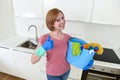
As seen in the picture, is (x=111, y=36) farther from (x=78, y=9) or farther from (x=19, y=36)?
(x=19, y=36)

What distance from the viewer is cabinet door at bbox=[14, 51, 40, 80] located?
189cm

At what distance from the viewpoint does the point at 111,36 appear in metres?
1.90

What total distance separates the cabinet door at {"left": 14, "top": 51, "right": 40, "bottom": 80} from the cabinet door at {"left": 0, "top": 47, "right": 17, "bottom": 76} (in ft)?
0.37

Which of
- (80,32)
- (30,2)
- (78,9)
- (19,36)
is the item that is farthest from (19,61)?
(78,9)

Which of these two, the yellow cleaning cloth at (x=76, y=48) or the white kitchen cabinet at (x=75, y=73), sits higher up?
the yellow cleaning cloth at (x=76, y=48)

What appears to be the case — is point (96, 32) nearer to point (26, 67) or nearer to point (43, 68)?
point (43, 68)

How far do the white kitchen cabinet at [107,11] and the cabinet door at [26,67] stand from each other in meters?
1.24

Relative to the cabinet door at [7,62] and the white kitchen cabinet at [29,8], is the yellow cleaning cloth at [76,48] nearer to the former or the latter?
the white kitchen cabinet at [29,8]

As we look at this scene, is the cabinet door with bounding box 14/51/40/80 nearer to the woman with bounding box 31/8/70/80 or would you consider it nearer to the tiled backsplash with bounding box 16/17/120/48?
the woman with bounding box 31/8/70/80

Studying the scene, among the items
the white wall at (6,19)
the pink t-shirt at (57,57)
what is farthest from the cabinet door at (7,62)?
the pink t-shirt at (57,57)

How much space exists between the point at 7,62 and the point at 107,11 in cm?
194

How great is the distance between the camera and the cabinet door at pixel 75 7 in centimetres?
150

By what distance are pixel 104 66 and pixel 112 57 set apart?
0.88 feet

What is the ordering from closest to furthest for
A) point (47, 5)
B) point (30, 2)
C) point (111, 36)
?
point (47, 5) → point (30, 2) → point (111, 36)
